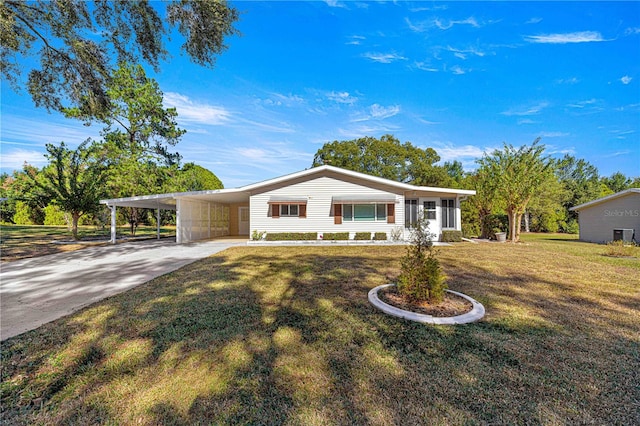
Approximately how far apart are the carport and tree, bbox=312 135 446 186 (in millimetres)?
13671

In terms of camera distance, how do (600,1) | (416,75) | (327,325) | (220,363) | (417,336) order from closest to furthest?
(220,363) < (417,336) < (327,325) < (600,1) < (416,75)

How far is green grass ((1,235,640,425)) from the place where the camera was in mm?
1950

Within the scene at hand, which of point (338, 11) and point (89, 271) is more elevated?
point (338, 11)

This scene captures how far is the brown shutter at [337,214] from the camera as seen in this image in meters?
14.3

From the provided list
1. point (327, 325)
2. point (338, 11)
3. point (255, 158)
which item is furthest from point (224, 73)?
point (327, 325)

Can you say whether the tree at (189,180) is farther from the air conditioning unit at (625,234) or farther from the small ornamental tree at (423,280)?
the air conditioning unit at (625,234)

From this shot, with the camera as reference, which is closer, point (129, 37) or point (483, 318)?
point (483, 318)

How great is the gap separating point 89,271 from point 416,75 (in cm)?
1548

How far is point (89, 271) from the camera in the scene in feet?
22.5

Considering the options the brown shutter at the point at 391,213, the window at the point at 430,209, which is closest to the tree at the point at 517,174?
the window at the point at 430,209

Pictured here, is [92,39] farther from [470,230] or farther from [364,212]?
[470,230]

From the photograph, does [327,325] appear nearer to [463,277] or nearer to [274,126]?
[463,277]

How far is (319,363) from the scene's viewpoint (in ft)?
8.41

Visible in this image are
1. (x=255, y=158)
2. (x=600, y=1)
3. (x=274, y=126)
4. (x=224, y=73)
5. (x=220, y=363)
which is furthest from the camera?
(x=255, y=158)
